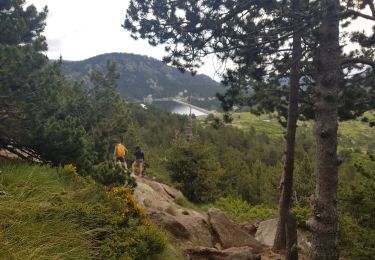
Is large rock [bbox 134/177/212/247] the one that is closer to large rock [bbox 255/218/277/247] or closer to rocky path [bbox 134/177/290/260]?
rocky path [bbox 134/177/290/260]

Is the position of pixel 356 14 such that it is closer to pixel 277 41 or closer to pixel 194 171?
pixel 277 41

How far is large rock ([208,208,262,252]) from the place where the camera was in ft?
40.7

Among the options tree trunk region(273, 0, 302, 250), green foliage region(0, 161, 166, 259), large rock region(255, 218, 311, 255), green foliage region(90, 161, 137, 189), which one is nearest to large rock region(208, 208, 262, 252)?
tree trunk region(273, 0, 302, 250)

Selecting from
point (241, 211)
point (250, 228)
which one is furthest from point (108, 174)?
point (241, 211)

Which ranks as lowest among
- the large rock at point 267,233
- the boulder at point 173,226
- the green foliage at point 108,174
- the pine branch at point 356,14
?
the large rock at point 267,233

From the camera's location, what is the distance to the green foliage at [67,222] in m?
4.13

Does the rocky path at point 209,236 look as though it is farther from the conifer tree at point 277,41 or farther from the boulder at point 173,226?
the conifer tree at point 277,41

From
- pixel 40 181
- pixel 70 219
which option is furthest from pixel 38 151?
pixel 70 219

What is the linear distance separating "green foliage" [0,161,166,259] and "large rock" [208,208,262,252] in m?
4.56

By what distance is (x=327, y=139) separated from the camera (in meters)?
7.40

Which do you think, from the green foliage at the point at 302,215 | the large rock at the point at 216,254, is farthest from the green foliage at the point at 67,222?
the green foliage at the point at 302,215

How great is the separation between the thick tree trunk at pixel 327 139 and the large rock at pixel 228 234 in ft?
16.9

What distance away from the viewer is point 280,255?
1223 cm

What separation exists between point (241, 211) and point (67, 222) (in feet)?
57.8
